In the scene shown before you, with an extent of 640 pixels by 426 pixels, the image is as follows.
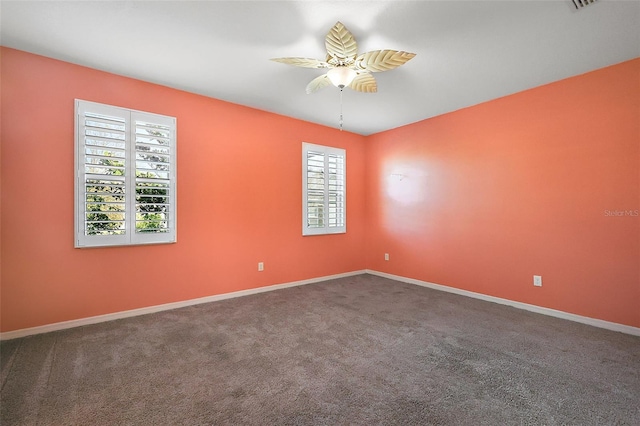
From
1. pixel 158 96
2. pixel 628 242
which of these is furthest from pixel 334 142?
pixel 628 242

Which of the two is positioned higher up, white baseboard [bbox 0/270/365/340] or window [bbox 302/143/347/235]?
window [bbox 302/143/347/235]

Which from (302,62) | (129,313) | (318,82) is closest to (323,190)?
(318,82)

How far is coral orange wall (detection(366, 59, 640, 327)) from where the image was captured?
9.22 ft

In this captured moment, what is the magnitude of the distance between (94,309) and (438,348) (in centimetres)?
350

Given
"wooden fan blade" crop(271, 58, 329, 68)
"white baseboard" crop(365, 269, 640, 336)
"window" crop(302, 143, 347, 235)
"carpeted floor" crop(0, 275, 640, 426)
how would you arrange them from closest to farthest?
"carpeted floor" crop(0, 275, 640, 426) → "wooden fan blade" crop(271, 58, 329, 68) → "white baseboard" crop(365, 269, 640, 336) → "window" crop(302, 143, 347, 235)

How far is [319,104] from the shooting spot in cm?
395

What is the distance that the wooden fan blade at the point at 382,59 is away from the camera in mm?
2229

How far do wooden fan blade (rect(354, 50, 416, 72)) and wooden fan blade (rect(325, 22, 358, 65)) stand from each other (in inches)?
3.7

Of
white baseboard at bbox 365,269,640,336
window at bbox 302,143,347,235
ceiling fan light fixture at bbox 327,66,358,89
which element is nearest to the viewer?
ceiling fan light fixture at bbox 327,66,358,89

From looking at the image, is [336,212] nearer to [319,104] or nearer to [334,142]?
[334,142]

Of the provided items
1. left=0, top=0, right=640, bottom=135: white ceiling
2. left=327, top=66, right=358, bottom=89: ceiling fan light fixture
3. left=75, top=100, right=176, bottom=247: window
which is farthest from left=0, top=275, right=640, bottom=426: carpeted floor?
left=0, top=0, right=640, bottom=135: white ceiling

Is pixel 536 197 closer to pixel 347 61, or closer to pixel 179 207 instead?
A: pixel 347 61

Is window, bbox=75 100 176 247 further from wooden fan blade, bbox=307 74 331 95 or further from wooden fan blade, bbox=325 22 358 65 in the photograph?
wooden fan blade, bbox=325 22 358 65

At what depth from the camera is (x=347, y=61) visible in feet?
8.23
